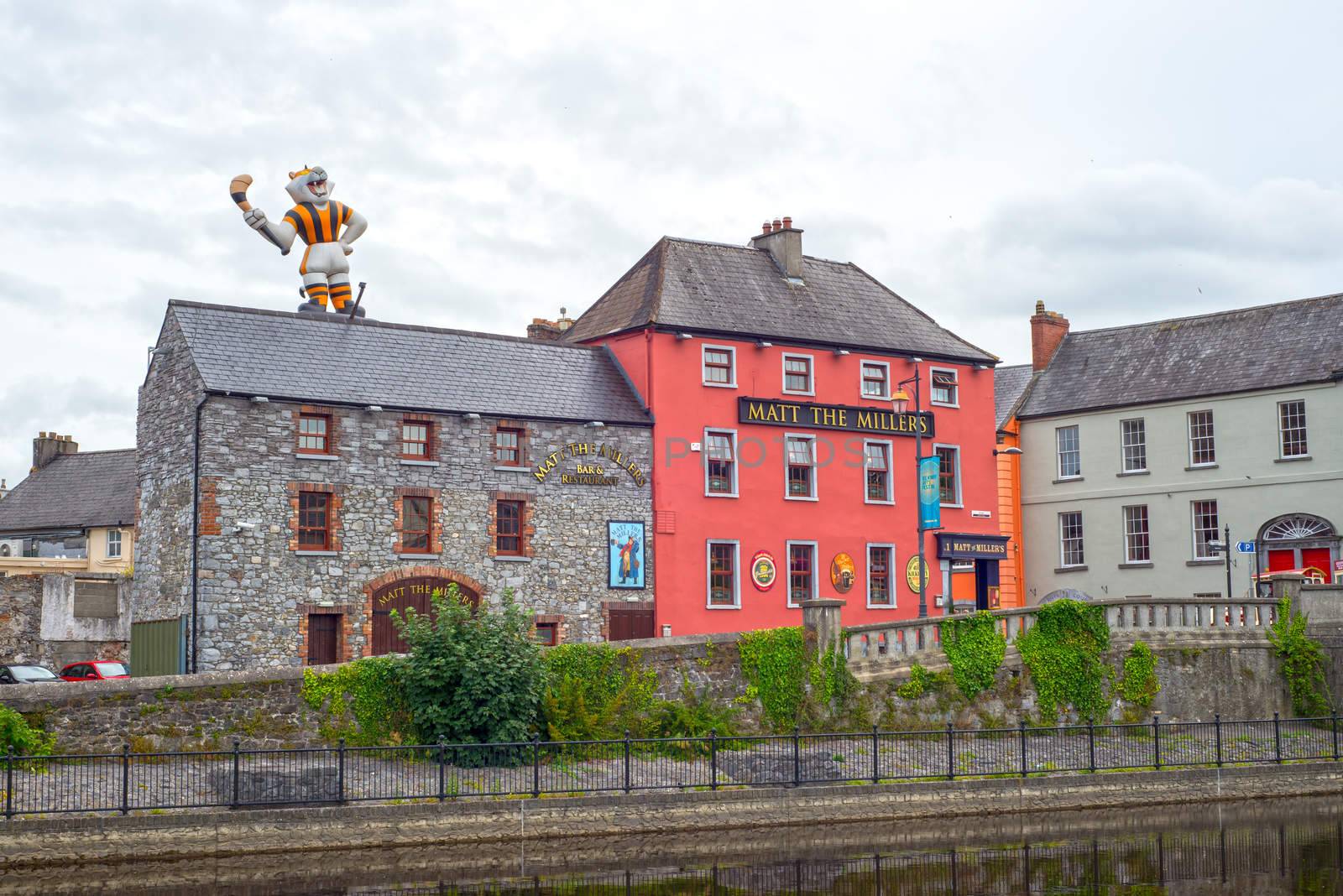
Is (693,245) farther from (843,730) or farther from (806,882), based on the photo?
(806,882)

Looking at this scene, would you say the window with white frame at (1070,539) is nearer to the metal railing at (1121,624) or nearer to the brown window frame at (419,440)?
the metal railing at (1121,624)

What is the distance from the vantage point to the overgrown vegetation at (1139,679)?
3572cm

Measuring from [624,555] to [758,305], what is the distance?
8742 mm

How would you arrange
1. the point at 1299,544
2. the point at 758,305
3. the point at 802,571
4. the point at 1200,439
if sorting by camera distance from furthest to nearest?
the point at 1200,439
the point at 1299,544
the point at 758,305
the point at 802,571

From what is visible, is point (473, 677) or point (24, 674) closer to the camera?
point (473, 677)

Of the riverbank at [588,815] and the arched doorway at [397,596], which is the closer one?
the riverbank at [588,815]

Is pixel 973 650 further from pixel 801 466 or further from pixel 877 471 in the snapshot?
pixel 877 471

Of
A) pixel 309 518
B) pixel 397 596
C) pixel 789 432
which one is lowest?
pixel 397 596

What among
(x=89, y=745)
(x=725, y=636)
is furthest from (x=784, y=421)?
(x=89, y=745)

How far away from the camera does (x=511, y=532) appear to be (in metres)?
39.0

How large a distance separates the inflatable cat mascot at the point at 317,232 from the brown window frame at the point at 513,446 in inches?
196

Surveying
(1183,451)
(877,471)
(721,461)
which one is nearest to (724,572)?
(721,461)

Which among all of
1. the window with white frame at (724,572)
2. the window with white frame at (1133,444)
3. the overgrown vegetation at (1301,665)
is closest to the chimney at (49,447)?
the window with white frame at (724,572)

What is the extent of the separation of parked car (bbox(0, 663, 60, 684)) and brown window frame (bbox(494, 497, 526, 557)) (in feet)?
34.6
